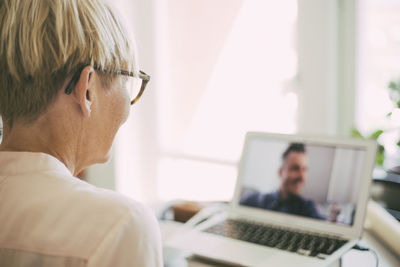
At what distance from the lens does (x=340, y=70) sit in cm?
175

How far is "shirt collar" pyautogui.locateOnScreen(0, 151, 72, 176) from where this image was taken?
64 cm

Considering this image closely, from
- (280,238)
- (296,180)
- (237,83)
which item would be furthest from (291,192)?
(237,83)

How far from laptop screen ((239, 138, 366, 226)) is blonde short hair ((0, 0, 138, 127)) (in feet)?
2.18

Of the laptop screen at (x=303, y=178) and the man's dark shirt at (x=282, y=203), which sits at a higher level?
Result: the laptop screen at (x=303, y=178)

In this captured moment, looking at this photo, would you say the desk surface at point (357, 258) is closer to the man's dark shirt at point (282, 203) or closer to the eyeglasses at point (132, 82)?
the man's dark shirt at point (282, 203)

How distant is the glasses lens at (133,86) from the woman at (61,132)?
0.12 ft

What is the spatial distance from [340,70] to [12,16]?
1.44 m

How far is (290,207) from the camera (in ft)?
3.75

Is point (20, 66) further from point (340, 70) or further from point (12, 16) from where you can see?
point (340, 70)

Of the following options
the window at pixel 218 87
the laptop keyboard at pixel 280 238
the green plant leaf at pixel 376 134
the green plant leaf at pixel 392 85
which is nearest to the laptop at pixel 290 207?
the laptop keyboard at pixel 280 238

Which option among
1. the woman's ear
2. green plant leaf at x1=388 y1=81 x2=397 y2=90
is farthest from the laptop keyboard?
green plant leaf at x1=388 y1=81 x2=397 y2=90

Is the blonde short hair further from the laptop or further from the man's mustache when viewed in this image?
the man's mustache

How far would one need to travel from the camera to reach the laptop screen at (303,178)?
3.52ft

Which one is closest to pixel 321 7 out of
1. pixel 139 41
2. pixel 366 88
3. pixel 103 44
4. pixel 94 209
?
pixel 366 88
